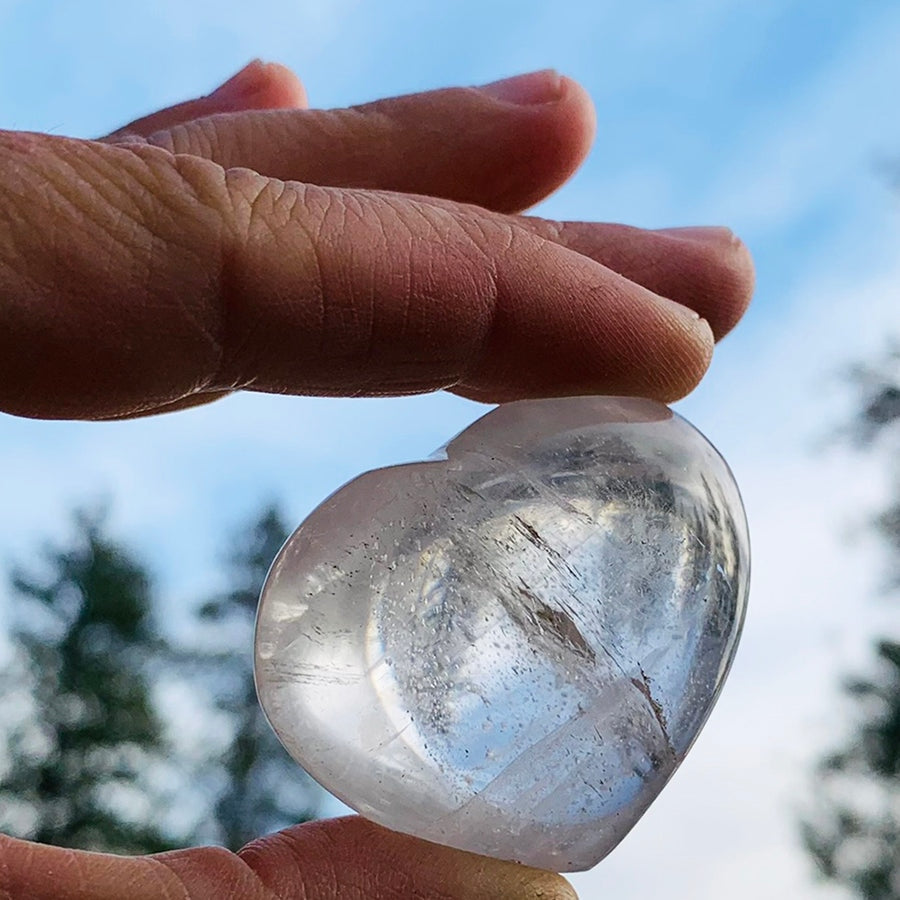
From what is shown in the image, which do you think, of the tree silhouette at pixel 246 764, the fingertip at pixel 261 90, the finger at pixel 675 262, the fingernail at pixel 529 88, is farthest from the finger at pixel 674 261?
the tree silhouette at pixel 246 764

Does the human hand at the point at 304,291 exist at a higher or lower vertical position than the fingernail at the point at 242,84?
lower

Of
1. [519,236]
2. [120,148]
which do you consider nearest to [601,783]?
[519,236]

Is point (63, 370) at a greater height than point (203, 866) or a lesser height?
greater

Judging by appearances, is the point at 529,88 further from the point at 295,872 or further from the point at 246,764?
the point at 246,764

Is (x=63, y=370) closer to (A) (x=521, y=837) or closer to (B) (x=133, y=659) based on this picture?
(A) (x=521, y=837)

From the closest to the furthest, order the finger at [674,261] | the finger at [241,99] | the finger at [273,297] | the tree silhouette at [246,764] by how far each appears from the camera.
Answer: the finger at [273,297]
the finger at [674,261]
the finger at [241,99]
the tree silhouette at [246,764]

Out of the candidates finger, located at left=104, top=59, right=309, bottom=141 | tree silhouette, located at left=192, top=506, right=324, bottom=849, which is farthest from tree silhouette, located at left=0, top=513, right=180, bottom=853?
finger, located at left=104, top=59, right=309, bottom=141

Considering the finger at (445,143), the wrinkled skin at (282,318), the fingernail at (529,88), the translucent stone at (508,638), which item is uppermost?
the fingernail at (529,88)

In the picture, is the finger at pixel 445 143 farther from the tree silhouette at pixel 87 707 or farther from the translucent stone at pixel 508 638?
the tree silhouette at pixel 87 707
